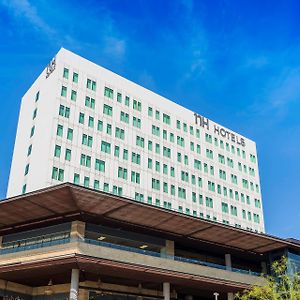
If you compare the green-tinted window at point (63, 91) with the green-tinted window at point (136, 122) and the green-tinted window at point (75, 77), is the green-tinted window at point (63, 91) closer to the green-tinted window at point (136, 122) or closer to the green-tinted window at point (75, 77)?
the green-tinted window at point (75, 77)

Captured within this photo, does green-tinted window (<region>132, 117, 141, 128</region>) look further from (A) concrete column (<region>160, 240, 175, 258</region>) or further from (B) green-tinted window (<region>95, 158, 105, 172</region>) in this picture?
(A) concrete column (<region>160, 240, 175, 258</region>)

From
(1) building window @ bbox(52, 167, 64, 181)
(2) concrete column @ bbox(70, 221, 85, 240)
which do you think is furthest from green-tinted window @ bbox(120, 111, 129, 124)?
(2) concrete column @ bbox(70, 221, 85, 240)

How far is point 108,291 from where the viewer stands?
157 ft

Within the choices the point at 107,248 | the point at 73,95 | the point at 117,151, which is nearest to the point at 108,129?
the point at 117,151

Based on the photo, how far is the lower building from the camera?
1631 inches

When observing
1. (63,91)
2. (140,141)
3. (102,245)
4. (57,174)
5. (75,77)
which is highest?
(75,77)

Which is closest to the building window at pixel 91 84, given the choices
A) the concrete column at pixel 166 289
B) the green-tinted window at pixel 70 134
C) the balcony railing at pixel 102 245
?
the green-tinted window at pixel 70 134

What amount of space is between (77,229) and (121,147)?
3689 cm

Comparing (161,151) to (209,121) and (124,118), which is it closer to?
(124,118)

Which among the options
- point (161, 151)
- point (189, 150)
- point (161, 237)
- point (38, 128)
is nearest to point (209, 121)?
point (189, 150)

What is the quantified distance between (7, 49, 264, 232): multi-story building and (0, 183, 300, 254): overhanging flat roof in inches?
938

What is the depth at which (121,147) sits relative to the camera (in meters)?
80.3

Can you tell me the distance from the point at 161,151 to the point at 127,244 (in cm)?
4066

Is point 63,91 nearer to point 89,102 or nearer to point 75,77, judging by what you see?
point 75,77
